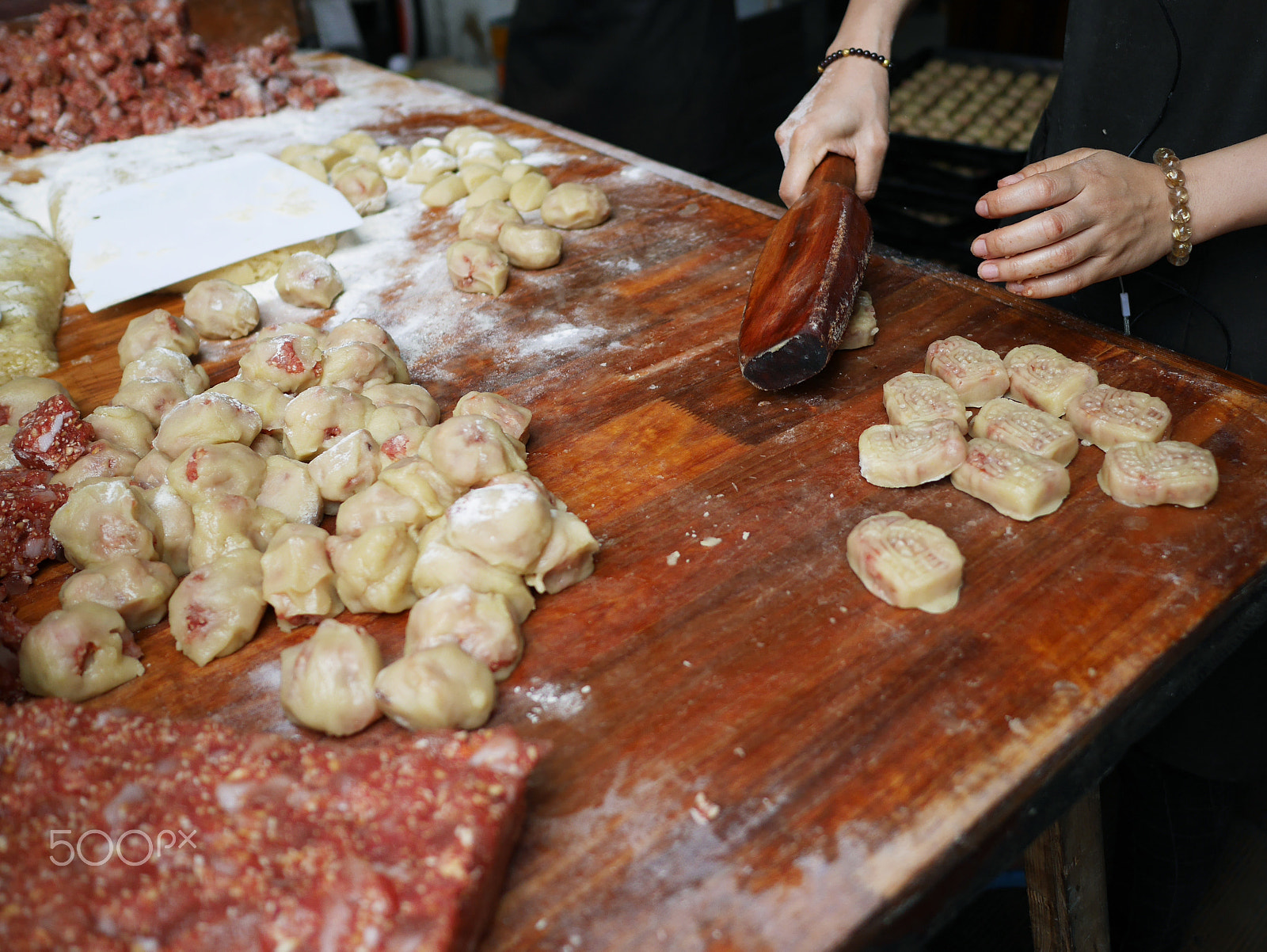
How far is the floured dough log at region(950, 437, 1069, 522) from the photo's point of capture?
60.4 inches

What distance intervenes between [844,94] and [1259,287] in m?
1.12

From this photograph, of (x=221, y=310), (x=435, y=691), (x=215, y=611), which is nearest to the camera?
(x=435, y=691)

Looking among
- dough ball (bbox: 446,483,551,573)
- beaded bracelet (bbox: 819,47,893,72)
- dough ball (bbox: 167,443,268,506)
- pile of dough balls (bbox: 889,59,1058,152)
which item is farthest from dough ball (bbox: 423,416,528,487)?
pile of dough balls (bbox: 889,59,1058,152)

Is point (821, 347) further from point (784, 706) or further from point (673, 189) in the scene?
point (673, 189)

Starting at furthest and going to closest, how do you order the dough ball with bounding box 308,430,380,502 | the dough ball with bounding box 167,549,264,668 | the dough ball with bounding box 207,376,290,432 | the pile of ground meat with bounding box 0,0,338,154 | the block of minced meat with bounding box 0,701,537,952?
the pile of ground meat with bounding box 0,0,338,154 < the dough ball with bounding box 207,376,290,432 < the dough ball with bounding box 308,430,380,502 < the dough ball with bounding box 167,549,264,668 < the block of minced meat with bounding box 0,701,537,952

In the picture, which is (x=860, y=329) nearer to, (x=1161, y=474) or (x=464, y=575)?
(x=1161, y=474)

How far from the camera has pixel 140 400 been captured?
76.1 inches

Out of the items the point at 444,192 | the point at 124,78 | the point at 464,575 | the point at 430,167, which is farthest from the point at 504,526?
the point at 124,78

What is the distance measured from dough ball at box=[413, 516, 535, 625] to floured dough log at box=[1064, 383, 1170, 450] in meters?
1.09

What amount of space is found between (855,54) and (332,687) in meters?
2.16

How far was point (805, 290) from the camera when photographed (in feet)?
6.03

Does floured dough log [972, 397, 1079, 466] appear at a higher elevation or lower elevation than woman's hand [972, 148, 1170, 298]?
lower

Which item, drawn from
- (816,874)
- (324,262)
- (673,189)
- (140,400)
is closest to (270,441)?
(140,400)

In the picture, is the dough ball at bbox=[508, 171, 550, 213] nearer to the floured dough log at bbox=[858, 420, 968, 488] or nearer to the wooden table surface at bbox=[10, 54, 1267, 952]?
the wooden table surface at bbox=[10, 54, 1267, 952]
